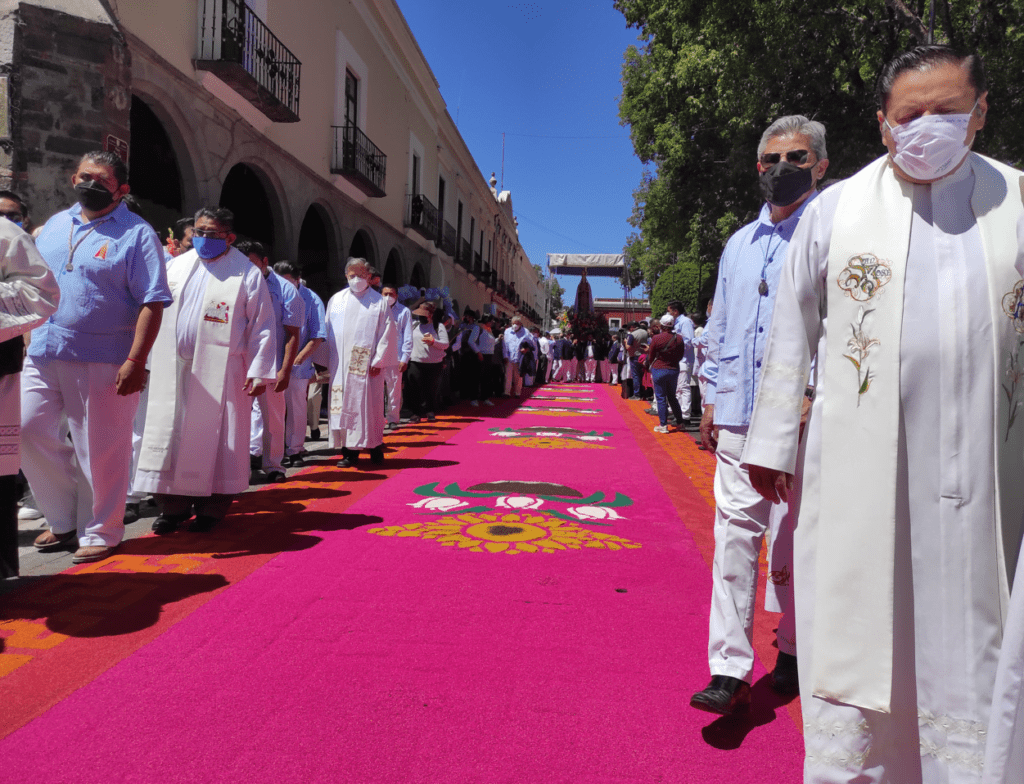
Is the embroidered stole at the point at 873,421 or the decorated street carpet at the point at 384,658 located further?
the decorated street carpet at the point at 384,658

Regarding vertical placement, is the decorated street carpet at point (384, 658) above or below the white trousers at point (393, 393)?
below

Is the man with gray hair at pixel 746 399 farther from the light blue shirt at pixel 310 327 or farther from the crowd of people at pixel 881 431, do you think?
the light blue shirt at pixel 310 327

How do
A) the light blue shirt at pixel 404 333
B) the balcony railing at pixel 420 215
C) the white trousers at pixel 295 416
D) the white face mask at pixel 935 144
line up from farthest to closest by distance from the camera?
the balcony railing at pixel 420 215 → the light blue shirt at pixel 404 333 → the white trousers at pixel 295 416 → the white face mask at pixel 935 144

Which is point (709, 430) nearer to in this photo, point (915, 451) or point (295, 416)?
point (915, 451)

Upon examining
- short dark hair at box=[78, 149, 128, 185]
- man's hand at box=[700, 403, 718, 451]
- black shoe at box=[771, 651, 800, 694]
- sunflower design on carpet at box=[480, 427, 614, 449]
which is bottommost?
black shoe at box=[771, 651, 800, 694]

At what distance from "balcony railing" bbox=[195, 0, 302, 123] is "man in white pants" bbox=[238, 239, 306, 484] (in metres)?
4.93

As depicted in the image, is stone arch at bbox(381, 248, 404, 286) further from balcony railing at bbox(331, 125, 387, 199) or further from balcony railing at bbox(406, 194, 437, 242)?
balcony railing at bbox(331, 125, 387, 199)

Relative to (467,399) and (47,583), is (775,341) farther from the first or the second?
(467,399)

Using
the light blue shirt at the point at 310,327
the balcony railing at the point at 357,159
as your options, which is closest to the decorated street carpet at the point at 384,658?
the light blue shirt at the point at 310,327

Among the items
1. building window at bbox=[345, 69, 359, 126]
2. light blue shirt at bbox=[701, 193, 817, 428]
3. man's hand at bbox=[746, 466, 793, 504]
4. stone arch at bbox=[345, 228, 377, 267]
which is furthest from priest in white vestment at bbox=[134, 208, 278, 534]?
stone arch at bbox=[345, 228, 377, 267]

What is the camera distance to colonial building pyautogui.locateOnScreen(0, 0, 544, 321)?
702 centimetres

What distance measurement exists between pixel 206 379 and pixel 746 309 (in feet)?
10.6

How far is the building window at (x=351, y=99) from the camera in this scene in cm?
1601

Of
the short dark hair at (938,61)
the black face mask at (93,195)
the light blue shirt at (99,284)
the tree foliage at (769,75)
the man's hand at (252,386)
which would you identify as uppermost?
the tree foliage at (769,75)
